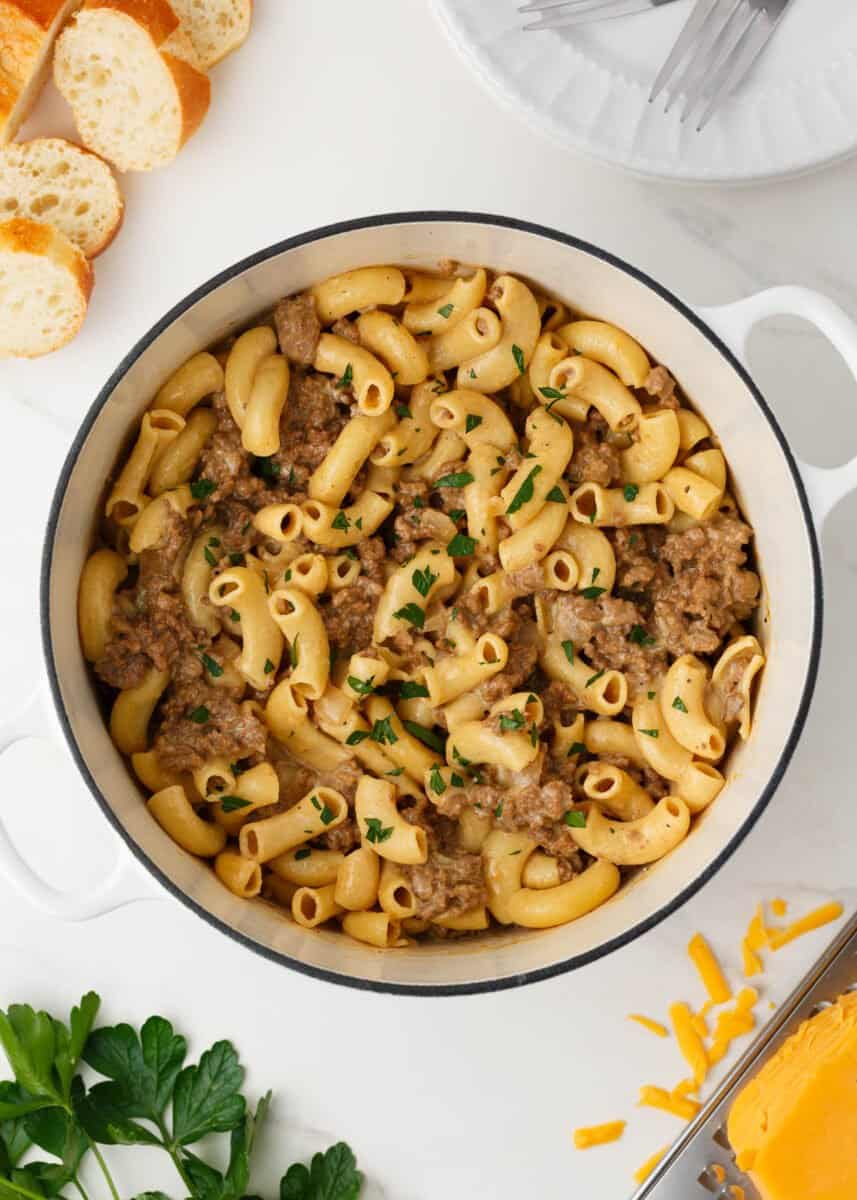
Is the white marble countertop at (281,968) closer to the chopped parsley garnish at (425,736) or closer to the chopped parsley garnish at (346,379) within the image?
the chopped parsley garnish at (346,379)

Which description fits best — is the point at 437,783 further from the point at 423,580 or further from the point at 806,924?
the point at 806,924

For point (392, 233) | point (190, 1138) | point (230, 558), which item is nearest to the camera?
point (392, 233)

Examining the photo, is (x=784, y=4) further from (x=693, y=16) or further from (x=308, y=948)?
(x=308, y=948)

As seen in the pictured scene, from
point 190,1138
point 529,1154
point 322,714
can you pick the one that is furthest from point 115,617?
point 529,1154

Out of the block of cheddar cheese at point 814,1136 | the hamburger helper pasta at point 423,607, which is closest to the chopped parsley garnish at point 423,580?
the hamburger helper pasta at point 423,607

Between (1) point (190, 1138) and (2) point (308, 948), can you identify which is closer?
(2) point (308, 948)

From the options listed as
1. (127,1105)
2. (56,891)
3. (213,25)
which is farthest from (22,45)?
(127,1105)

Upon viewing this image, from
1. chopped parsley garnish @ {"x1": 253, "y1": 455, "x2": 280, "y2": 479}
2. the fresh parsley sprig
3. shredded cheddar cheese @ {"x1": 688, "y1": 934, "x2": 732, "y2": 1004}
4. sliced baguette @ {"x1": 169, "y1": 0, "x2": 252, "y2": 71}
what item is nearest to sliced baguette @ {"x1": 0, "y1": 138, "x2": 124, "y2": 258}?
sliced baguette @ {"x1": 169, "y1": 0, "x2": 252, "y2": 71}

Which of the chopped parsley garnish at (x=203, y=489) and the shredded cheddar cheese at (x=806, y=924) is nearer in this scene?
the chopped parsley garnish at (x=203, y=489)
